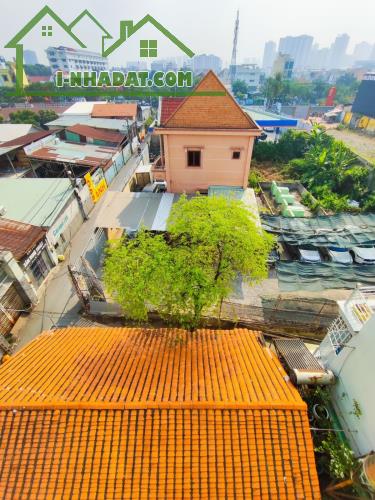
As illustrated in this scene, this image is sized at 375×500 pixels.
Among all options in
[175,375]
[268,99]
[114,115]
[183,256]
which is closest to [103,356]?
[175,375]

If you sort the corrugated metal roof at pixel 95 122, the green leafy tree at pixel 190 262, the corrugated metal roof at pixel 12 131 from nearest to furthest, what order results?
the green leafy tree at pixel 190 262, the corrugated metal roof at pixel 12 131, the corrugated metal roof at pixel 95 122

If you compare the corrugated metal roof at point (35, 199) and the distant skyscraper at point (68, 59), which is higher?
the distant skyscraper at point (68, 59)

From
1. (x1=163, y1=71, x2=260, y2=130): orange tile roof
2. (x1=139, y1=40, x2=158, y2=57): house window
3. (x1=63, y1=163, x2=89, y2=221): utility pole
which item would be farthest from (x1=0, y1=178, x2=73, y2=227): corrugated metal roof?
(x1=139, y1=40, x2=158, y2=57): house window

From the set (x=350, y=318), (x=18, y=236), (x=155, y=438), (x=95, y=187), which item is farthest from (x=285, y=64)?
(x=155, y=438)

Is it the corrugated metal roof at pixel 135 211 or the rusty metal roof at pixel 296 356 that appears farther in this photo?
the corrugated metal roof at pixel 135 211

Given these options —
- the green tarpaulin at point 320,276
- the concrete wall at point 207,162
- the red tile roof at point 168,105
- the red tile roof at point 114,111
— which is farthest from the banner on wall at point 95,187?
the red tile roof at point 114,111

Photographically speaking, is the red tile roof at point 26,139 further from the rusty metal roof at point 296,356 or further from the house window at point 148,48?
the rusty metal roof at point 296,356
